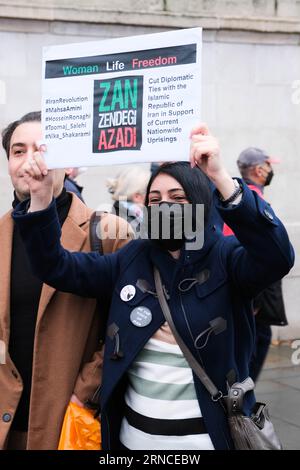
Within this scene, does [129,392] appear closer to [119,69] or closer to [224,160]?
[119,69]

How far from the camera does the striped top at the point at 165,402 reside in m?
2.93

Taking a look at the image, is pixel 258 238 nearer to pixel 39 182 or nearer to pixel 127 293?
pixel 127 293

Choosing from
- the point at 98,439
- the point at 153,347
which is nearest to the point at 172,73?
the point at 153,347

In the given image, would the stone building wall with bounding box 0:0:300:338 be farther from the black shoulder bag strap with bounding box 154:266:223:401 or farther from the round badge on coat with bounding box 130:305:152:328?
the black shoulder bag strap with bounding box 154:266:223:401

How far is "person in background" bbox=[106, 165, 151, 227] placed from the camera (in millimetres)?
7250

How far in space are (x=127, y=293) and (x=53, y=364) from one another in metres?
0.41

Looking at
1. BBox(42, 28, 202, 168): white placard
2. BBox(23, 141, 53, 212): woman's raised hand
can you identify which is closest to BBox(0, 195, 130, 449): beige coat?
BBox(23, 141, 53, 212): woman's raised hand

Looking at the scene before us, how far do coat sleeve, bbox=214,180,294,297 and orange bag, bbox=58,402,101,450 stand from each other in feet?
2.80

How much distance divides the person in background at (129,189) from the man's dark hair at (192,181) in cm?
396

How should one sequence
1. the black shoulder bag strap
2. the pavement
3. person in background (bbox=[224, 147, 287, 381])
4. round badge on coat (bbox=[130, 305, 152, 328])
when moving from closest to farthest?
1. the black shoulder bag strap
2. round badge on coat (bbox=[130, 305, 152, 328])
3. the pavement
4. person in background (bbox=[224, 147, 287, 381])

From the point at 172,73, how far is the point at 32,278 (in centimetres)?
101

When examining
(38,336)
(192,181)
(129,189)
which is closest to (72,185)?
→ (129,189)

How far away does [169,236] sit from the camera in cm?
307

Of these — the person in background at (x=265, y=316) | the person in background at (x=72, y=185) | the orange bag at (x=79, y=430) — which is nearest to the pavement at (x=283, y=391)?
the person in background at (x=265, y=316)
